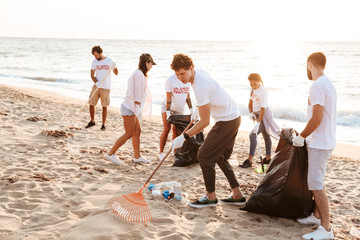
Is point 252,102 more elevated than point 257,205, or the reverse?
point 252,102

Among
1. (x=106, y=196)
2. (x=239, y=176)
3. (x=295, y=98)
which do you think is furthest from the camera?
(x=295, y=98)

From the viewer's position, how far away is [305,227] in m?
3.19

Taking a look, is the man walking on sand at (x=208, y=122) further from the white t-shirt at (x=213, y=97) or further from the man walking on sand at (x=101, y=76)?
the man walking on sand at (x=101, y=76)

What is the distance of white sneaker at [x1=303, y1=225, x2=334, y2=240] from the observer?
2.90 metres

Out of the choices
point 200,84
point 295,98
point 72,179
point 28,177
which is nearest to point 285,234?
point 200,84

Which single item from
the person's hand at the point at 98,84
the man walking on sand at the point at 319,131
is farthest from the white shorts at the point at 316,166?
the person's hand at the point at 98,84

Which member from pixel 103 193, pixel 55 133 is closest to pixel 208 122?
pixel 103 193

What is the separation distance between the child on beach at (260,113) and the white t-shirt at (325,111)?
2034 mm

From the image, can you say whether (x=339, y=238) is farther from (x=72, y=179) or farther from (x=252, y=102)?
(x=72, y=179)

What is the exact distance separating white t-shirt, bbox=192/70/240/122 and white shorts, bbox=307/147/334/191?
2.80ft

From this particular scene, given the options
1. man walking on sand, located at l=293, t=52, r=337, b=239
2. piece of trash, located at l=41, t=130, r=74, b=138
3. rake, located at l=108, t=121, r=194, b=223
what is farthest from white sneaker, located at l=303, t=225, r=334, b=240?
piece of trash, located at l=41, t=130, r=74, b=138

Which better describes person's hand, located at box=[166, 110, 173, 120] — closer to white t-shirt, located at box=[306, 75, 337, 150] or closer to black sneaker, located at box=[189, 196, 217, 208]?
black sneaker, located at box=[189, 196, 217, 208]

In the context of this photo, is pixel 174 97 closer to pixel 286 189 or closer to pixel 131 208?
pixel 131 208

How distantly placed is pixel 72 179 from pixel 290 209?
103 inches
